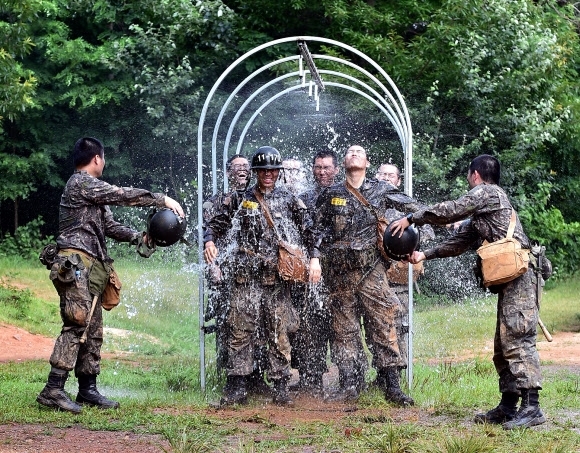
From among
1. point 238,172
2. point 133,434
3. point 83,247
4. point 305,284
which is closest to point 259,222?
point 305,284

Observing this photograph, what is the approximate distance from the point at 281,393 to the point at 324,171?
93.3 inches

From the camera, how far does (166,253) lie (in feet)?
59.5

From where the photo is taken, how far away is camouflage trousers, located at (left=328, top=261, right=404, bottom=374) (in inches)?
365

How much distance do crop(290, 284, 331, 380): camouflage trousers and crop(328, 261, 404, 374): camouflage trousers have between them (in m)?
0.26

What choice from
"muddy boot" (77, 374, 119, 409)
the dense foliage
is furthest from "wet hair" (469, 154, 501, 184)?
the dense foliage

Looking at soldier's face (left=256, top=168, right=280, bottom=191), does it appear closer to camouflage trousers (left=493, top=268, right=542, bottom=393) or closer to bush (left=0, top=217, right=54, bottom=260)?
camouflage trousers (left=493, top=268, right=542, bottom=393)

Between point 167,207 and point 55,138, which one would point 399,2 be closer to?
point 55,138

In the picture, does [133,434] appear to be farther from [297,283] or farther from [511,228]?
[511,228]

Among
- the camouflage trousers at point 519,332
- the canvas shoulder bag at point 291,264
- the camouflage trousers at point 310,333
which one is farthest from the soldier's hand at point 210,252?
the camouflage trousers at point 519,332

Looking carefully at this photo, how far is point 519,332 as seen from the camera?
806 cm

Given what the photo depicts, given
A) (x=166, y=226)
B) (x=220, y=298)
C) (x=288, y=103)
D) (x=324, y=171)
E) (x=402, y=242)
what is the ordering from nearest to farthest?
(x=402, y=242), (x=166, y=226), (x=220, y=298), (x=324, y=171), (x=288, y=103)

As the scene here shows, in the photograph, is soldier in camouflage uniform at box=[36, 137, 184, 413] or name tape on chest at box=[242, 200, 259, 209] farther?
name tape on chest at box=[242, 200, 259, 209]

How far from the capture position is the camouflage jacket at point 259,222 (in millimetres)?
9289

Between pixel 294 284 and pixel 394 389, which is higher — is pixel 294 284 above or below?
above
